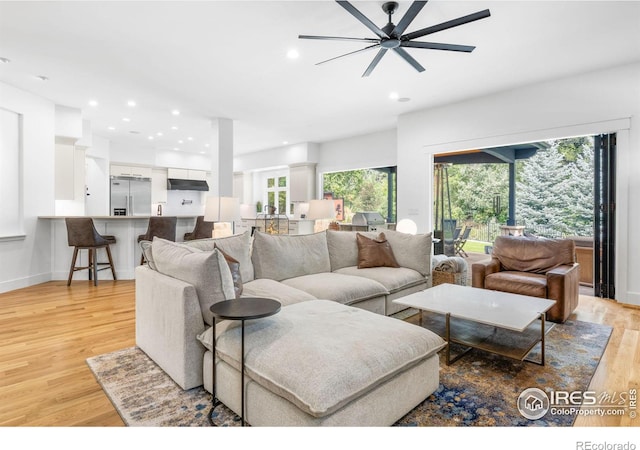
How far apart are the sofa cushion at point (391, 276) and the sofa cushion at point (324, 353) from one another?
4.34 ft

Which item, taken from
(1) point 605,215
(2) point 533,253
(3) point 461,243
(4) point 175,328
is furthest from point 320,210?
(3) point 461,243

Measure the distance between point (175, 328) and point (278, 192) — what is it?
8.72 m

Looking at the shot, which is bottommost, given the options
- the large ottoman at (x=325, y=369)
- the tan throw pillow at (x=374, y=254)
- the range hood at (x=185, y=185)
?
the large ottoman at (x=325, y=369)

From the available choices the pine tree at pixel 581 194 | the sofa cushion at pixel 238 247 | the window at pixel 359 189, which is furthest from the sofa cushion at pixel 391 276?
the pine tree at pixel 581 194

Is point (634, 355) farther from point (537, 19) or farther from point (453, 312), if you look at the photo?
point (537, 19)

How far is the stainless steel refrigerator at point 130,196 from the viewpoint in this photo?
8352mm

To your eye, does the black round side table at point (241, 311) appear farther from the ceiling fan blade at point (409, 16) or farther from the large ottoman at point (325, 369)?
the ceiling fan blade at point (409, 16)

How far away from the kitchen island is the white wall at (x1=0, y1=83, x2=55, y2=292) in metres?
0.10

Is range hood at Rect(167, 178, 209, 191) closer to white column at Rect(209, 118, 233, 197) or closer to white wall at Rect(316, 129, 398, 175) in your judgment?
white column at Rect(209, 118, 233, 197)

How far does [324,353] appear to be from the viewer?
1.52m

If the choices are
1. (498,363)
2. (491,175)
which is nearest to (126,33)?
(498,363)

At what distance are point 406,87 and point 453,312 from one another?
351 centimetres

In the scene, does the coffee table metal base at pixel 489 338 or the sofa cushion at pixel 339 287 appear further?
the sofa cushion at pixel 339 287

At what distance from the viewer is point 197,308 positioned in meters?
2.01
